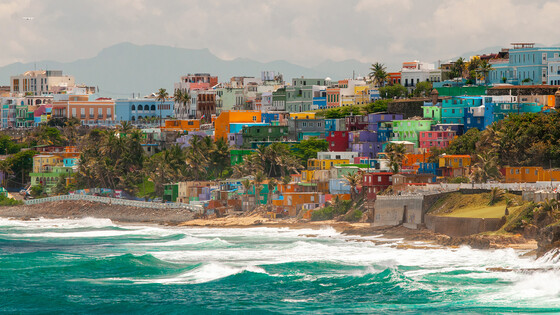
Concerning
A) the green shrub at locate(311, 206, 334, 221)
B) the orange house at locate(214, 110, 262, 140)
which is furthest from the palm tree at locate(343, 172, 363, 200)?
the orange house at locate(214, 110, 262, 140)

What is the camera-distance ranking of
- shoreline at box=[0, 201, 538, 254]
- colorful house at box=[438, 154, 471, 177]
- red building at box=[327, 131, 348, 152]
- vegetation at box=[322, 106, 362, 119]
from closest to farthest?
1. shoreline at box=[0, 201, 538, 254]
2. colorful house at box=[438, 154, 471, 177]
3. red building at box=[327, 131, 348, 152]
4. vegetation at box=[322, 106, 362, 119]

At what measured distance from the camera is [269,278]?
2677 inches

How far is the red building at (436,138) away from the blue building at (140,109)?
7264cm

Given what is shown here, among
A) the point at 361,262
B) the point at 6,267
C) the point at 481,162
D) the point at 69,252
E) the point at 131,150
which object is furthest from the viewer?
the point at 131,150

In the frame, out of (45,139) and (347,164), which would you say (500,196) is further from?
(45,139)

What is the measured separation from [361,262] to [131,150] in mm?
64231

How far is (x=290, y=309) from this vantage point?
57.9m

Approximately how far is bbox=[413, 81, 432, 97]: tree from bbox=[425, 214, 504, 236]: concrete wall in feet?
202

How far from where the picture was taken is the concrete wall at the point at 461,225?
251 ft

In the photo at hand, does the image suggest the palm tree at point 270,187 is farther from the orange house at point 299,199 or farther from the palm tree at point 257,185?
the orange house at point 299,199

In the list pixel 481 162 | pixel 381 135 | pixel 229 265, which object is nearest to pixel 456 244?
pixel 229 265

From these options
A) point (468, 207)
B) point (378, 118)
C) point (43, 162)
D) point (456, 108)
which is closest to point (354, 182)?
point (468, 207)

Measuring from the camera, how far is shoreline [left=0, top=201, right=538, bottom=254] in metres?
73.8

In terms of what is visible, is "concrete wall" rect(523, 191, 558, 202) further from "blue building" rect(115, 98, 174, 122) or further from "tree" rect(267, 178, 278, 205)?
"blue building" rect(115, 98, 174, 122)
